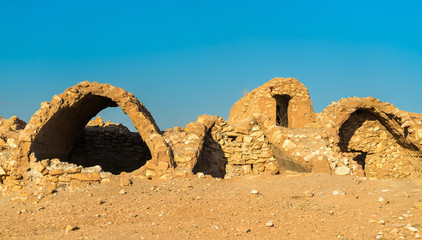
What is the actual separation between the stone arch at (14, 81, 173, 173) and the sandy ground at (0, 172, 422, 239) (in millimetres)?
775

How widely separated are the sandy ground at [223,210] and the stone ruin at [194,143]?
2.25 feet

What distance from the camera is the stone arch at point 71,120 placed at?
26.0 feet

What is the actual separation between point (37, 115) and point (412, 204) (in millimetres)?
7356

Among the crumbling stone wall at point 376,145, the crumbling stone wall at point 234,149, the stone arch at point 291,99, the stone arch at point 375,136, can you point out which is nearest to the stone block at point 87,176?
the crumbling stone wall at point 234,149

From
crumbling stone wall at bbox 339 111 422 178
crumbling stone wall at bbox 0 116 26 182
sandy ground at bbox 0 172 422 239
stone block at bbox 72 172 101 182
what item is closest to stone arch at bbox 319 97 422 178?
crumbling stone wall at bbox 339 111 422 178

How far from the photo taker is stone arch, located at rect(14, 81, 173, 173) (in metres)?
7.93

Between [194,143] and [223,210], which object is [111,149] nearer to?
[194,143]

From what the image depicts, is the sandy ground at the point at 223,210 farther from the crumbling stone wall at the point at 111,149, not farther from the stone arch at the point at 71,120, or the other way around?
the crumbling stone wall at the point at 111,149

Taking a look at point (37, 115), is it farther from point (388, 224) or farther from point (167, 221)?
point (388, 224)

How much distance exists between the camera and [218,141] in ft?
33.2

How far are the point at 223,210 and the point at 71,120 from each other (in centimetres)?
560

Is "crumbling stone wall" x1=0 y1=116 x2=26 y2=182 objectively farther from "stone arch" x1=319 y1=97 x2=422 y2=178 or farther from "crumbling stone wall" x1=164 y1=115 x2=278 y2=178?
"stone arch" x1=319 y1=97 x2=422 y2=178

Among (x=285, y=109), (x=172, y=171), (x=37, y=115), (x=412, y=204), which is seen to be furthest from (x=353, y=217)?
(x=285, y=109)

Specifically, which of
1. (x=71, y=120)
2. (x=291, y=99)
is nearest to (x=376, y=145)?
(x=291, y=99)
